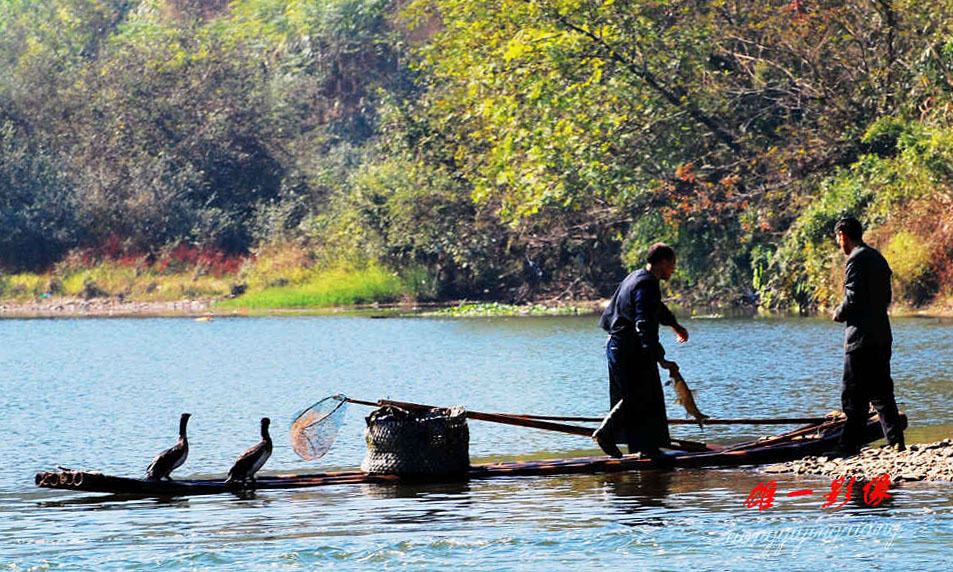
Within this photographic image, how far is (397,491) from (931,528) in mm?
3997

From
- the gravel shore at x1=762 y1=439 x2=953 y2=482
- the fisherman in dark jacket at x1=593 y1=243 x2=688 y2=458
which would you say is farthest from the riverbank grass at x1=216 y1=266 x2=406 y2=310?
the gravel shore at x1=762 y1=439 x2=953 y2=482

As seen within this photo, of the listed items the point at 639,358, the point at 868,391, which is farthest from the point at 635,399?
the point at 868,391

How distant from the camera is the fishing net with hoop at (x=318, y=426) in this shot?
12344 millimetres

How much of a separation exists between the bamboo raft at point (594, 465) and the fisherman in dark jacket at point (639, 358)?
19 cm

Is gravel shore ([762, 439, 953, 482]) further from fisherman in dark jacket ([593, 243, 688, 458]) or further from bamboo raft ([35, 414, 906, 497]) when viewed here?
fisherman in dark jacket ([593, 243, 688, 458])

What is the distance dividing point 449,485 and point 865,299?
3365mm

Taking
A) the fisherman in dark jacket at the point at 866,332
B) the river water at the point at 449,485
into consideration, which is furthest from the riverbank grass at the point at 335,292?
the fisherman in dark jacket at the point at 866,332

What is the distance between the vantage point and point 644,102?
3809cm

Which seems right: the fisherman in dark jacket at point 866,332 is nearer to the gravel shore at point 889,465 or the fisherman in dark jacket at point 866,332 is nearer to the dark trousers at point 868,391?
the dark trousers at point 868,391

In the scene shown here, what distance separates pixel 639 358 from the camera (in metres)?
12.2

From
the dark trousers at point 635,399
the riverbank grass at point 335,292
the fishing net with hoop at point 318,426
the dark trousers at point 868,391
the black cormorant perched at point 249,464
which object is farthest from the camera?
the riverbank grass at point 335,292

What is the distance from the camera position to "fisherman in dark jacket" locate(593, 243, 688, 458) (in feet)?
39.3

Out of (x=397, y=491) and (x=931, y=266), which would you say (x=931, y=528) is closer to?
(x=397, y=491)

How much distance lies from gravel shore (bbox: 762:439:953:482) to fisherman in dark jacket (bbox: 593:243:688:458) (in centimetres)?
96
